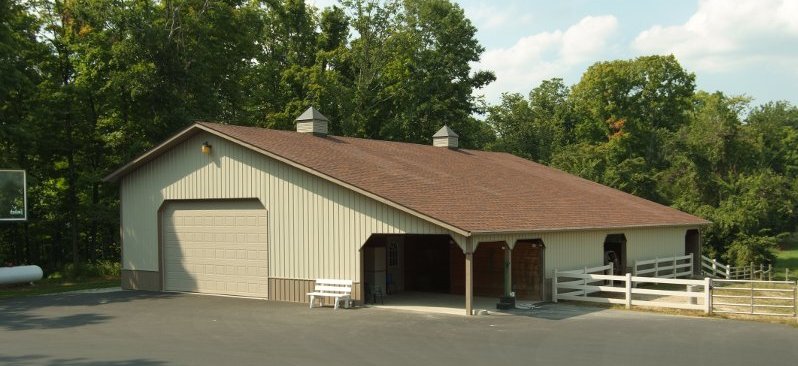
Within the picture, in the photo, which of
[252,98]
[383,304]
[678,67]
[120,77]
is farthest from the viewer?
[678,67]

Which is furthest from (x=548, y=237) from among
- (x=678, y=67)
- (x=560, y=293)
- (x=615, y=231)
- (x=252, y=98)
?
(x=678, y=67)

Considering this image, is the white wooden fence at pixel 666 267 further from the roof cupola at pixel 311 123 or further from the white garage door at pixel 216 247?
the white garage door at pixel 216 247

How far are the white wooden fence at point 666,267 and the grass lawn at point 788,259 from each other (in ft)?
32.0

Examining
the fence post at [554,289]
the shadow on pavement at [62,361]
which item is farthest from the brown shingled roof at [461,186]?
the shadow on pavement at [62,361]

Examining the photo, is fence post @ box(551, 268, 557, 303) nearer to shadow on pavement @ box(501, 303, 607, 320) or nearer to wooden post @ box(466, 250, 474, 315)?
shadow on pavement @ box(501, 303, 607, 320)

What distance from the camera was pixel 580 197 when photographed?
83.1 feet

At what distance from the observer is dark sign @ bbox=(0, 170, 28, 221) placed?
895 inches

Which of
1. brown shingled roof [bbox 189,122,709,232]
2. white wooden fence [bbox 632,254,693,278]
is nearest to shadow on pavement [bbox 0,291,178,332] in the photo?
brown shingled roof [bbox 189,122,709,232]

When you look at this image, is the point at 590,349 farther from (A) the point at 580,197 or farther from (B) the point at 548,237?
(A) the point at 580,197

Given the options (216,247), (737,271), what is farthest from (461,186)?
(737,271)

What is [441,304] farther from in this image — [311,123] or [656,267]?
[656,267]

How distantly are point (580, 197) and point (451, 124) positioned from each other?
1816cm

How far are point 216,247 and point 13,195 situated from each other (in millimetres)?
7239

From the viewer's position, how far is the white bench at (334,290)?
58.4ft
